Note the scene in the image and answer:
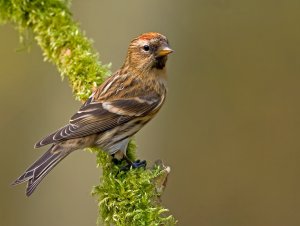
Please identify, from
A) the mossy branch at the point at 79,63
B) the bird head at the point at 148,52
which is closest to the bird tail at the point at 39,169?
the mossy branch at the point at 79,63

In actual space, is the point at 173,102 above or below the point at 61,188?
above

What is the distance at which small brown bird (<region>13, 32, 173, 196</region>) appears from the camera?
467 centimetres

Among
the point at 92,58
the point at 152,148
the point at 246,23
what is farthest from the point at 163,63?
the point at 246,23

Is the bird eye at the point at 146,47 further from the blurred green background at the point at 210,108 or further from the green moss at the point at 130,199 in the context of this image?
the blurred green background at the point at 210,108

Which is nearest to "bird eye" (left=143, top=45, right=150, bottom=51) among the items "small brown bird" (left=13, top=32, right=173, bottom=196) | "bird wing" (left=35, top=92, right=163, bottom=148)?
"small brown bird" (left=13, top=32, right=173, bottom=196)

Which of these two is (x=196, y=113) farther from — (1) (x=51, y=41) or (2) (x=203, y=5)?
(1) (x=51, y=41)

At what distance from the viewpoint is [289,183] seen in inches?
298

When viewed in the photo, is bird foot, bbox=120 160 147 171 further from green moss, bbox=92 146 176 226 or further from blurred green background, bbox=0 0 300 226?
blurred green background, bbox=0 0 300 226

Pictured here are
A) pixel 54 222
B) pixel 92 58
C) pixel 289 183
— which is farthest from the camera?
pixel 289 183

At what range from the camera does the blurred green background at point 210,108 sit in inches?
288

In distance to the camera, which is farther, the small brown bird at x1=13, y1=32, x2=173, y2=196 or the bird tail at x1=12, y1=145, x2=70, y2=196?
the small brown bird at x1=13, y1=32, x2=173, y2=196

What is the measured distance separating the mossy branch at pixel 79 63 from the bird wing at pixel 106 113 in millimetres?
187

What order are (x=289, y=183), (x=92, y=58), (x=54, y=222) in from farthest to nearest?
(x=289, y=183) → (x=54, y=222) → (x=92, y=58)

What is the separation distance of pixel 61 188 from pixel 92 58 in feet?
7.91
